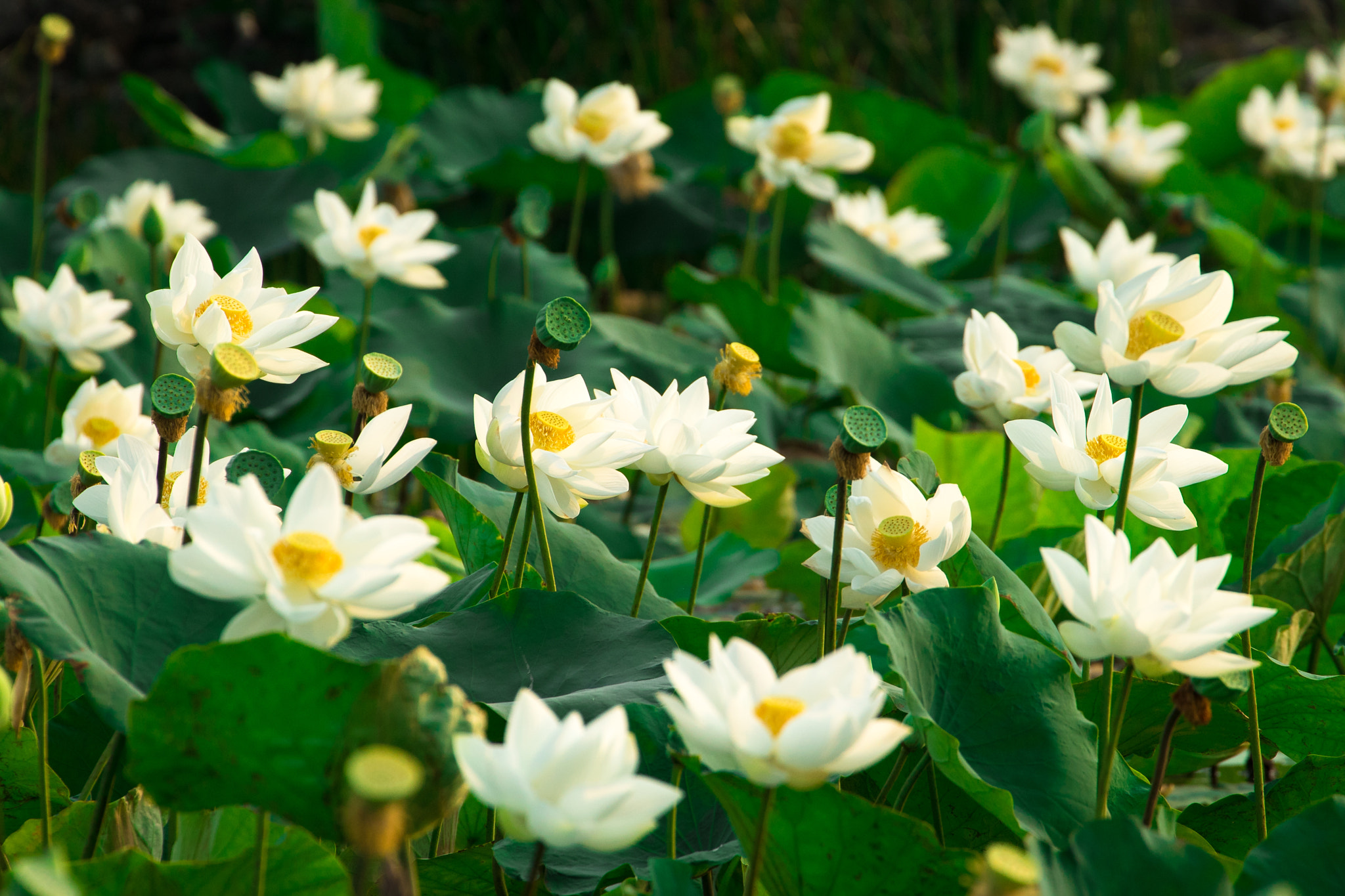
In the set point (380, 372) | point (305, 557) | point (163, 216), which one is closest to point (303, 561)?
point (305, 557)

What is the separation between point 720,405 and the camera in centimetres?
102

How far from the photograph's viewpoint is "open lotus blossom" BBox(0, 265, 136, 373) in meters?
1.39

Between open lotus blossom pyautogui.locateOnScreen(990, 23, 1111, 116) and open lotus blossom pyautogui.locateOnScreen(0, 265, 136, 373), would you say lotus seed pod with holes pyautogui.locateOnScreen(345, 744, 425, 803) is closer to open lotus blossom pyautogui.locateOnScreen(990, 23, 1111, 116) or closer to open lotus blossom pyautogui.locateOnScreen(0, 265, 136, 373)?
open lotus blossom pyautogui.locateOnScreen(0, 265, 136, 373)

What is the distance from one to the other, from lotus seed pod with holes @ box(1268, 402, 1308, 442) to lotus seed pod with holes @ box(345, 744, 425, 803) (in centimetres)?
62

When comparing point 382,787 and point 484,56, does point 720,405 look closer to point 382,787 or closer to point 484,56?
point 382,787

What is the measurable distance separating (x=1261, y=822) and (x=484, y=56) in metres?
3.62

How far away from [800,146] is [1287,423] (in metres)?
1.26

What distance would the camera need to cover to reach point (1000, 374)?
3.44 ft

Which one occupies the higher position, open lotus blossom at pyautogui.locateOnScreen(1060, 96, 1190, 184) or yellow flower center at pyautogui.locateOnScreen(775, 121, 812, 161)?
open lotus blossom at pyautogui.locateOnScreen(1060, 96, 1190, 184)

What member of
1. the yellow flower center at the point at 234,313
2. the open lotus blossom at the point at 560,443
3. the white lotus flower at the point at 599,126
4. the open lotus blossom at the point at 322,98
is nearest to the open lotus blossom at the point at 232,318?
the yellow flower center at the point at 234,313

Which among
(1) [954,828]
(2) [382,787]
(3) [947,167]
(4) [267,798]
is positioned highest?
(3) [947,167]

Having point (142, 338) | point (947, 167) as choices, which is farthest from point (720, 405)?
point (947, 167)

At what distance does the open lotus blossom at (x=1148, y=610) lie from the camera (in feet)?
2.02

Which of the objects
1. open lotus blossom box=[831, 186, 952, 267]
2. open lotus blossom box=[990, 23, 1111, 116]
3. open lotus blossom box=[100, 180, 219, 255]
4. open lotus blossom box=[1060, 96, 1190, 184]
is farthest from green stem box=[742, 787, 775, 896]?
open lotus blossom box=[990, 23, 1111, 116]
